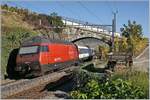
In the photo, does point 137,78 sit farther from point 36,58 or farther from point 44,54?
point 44,54

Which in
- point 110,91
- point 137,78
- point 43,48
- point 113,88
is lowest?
point 110,91

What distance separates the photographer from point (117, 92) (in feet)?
47.1

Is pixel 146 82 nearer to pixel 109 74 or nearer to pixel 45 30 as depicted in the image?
pixel 109 74

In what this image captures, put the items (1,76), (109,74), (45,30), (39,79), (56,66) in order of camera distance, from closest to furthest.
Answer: (109,74)
(39,79)
(1,76)
(56,66)
(45,30)

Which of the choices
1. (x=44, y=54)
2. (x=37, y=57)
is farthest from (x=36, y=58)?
(x=44, y=54)

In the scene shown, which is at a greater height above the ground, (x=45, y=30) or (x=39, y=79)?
(x=45, y=30)

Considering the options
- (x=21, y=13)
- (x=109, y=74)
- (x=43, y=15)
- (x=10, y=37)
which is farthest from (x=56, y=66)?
(x=43, y=15)

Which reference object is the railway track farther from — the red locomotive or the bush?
the bush

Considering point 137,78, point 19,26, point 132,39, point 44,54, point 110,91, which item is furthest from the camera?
point 132,39

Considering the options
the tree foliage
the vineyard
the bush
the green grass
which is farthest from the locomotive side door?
the tree foliage

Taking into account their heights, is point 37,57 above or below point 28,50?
below

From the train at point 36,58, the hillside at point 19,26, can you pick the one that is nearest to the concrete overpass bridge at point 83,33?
the hillside at point 19,26

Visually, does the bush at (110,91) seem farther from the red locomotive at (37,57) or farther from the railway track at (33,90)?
the red locomotive at (37,57)

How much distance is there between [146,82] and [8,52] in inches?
823
